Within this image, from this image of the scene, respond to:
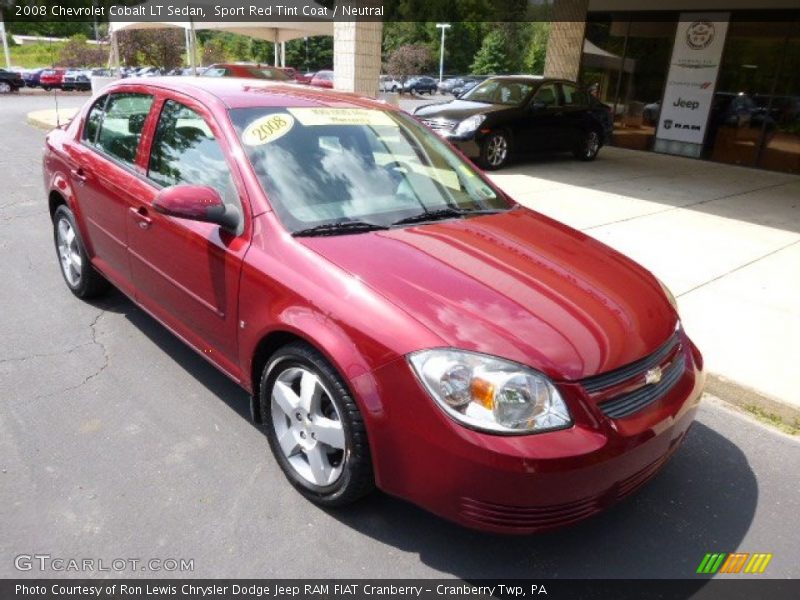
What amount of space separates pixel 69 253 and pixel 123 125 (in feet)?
4.14

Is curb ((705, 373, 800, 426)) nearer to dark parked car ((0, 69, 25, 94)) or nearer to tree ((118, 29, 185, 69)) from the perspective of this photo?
dark parked car ((0, 69, 25, 94))

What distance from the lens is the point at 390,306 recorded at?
224cm

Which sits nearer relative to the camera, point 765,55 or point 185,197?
point 185,197

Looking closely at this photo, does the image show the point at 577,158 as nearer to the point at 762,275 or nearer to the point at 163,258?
the point at 762,275

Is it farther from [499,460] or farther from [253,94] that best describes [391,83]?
[499,460]

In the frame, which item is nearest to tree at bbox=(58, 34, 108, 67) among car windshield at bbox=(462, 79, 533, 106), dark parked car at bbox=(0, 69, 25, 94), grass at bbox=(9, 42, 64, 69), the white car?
grass at bbox=(9, 42, 64, 69)

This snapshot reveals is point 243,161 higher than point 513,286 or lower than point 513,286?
higher

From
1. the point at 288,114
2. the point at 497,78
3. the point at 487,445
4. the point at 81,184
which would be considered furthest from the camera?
the point at 497,78

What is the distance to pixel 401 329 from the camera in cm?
217

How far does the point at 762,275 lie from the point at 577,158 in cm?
744

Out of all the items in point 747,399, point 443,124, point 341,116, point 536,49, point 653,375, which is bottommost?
point 747,399

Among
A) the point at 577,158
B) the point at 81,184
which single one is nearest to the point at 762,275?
the point at 81,184

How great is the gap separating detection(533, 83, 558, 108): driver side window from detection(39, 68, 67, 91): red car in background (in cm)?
3084

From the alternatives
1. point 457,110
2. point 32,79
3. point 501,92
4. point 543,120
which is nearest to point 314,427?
point 457,110
